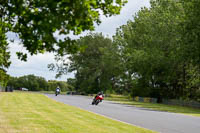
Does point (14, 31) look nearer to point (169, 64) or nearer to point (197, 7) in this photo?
point (197, 7)

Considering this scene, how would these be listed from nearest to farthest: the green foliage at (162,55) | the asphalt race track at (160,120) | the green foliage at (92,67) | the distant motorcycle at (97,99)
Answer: the asphalt race track at (160,120), the distant motorcycle at (97,99), the green foliage at (162,55), the green foliage at (92,67)

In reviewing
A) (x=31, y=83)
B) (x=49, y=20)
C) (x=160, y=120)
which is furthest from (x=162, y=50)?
(x=31, y=83)

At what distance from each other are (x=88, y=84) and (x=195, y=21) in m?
58.4

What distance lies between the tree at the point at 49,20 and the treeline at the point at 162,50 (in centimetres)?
3096

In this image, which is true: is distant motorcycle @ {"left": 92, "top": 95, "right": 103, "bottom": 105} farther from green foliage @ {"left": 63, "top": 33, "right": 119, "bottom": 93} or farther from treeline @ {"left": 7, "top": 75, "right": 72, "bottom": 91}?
Answer: treeline @ {"left": 7, "top": 75, "right": 72, "bottom": 91}

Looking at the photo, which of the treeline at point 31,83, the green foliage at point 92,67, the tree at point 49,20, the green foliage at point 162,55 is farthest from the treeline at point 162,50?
the treeline at point 31,83

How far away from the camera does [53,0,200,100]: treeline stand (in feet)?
137

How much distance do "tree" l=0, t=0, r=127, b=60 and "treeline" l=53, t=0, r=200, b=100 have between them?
30964mm

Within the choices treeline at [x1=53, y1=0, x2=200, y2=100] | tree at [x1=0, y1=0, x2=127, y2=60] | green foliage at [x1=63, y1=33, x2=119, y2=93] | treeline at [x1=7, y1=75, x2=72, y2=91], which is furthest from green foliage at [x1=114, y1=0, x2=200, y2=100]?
treeline at [x1=7, y1=75, x2=72, y2=91]

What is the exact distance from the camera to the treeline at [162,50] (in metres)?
41.8

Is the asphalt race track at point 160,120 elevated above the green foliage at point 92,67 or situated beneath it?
situated beneath

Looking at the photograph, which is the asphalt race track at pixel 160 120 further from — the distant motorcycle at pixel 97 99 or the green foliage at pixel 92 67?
the green foliage at pixel 92 67

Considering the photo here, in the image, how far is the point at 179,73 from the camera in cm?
5875

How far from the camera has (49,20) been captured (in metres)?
7.65
